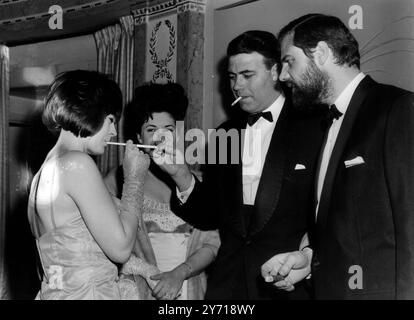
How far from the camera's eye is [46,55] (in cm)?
481

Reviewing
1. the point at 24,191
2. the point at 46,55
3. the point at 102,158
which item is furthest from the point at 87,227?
the point at 24,191

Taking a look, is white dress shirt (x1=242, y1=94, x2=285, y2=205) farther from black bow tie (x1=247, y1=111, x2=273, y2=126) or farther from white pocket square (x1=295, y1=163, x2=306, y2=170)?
white pocket square (x1=295, y1=163, x2=306, y2=170)

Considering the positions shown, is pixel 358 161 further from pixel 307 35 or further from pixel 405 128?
pixel 307 35

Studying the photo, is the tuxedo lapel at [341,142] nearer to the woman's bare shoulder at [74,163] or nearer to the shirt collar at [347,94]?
the shirt collar at [347,94]

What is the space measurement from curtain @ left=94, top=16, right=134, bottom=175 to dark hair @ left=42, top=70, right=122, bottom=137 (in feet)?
6.11

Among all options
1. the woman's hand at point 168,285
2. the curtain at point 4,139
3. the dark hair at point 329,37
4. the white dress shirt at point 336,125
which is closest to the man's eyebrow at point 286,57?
the dark hair at point 329,37

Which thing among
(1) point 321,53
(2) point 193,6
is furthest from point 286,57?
(2) point 193,6

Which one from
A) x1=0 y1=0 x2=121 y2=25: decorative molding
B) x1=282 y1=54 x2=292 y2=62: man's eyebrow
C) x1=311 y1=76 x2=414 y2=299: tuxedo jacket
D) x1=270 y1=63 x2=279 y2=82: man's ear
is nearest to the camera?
x1=311 y1=76 x2=414 y2=299: tuxedo jacket

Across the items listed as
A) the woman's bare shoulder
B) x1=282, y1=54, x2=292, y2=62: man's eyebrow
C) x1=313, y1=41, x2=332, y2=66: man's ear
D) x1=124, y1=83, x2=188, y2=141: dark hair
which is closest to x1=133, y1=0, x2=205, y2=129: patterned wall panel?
x1=124, y1=83, x2=188, y2=141: dark hair

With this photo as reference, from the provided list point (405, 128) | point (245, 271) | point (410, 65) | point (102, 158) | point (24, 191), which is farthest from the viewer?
point (24, 191)

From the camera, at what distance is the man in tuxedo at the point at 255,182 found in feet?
7.63

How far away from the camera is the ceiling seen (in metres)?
4.07

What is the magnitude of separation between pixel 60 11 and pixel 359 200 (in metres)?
3.24

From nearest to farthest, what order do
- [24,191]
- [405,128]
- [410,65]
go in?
[405,128] → [410,65] → [24,191]
